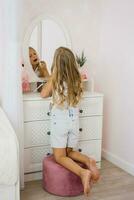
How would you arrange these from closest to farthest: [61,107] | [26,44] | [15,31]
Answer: [15,31]
[61,107]
[26,44]

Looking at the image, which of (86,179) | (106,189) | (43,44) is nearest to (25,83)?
(43,44)

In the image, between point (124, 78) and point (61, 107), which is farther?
point (124, 78)

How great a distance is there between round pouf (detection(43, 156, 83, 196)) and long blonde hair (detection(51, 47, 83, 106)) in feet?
1.96

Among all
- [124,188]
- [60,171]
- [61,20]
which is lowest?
[124,188]

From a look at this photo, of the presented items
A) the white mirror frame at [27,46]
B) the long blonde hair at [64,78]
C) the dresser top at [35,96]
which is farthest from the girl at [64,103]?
the white mirror frame at [27,46]

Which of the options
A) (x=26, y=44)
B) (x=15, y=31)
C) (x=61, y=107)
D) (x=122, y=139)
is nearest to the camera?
(x=15, y=31)

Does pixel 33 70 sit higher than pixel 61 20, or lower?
lower

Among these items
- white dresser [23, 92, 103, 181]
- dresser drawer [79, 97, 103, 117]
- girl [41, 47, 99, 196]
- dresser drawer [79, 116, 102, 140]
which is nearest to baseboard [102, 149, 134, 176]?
white dresser [23, 92, 103, 181]

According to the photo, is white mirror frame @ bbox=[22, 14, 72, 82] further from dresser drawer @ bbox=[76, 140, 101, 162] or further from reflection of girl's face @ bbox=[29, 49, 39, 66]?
dresser drawer @ bbox=[76, 140, 101, 162]

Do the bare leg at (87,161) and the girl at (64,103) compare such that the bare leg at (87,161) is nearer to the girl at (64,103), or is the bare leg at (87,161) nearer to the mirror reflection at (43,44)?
the girl at (64,103)

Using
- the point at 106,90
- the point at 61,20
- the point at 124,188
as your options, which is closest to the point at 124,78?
the point at 106,90

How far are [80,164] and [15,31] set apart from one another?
1.36 metres

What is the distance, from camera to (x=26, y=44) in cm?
334

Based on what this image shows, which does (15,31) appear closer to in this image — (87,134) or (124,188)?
(87,134)
